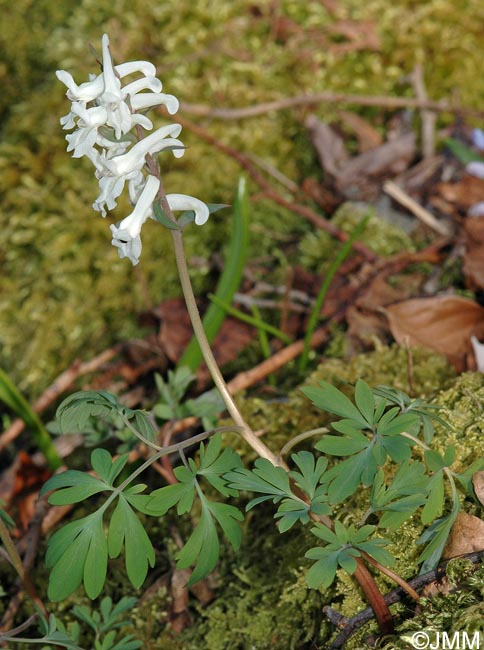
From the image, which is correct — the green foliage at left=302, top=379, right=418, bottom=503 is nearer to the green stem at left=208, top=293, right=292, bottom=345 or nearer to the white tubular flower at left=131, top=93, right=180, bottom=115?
the white tubular flower at left=131, top=93, right=180, bottom=115

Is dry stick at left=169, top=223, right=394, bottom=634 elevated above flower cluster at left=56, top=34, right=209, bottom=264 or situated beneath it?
situated beneath

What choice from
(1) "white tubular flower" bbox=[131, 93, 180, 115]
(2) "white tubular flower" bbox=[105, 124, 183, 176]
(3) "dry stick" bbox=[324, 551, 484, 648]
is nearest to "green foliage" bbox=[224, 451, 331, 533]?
(3) "dry stick" bbox=[324, 551, 484, 648]

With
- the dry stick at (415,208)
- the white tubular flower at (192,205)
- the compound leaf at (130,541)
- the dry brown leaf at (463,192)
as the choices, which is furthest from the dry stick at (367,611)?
the dry brown leaf at (463,192)

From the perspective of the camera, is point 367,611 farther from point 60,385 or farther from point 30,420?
point 60,385

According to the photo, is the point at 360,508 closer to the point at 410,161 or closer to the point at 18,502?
the point at 18,502

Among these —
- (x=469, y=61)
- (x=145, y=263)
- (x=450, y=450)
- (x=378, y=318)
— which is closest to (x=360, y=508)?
(x=450, y=450)

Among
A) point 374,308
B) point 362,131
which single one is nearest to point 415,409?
point 374,308
